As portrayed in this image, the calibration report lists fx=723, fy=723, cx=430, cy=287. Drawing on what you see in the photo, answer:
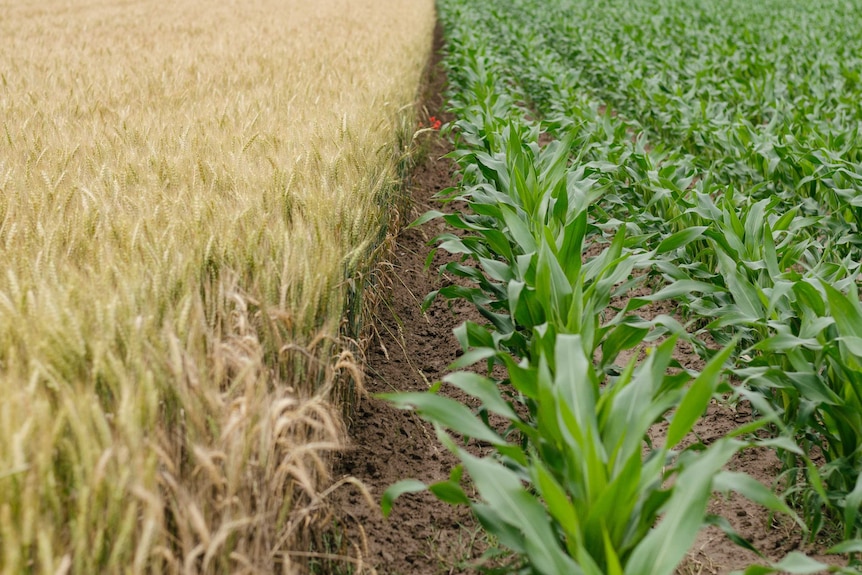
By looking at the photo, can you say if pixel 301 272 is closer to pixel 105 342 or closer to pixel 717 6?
pixel 105 342

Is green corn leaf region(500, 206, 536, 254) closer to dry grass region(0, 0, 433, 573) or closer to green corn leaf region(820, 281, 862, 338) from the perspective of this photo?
dry grass region(0, 0, 433, 573)

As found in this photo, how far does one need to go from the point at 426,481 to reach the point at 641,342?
1140mm

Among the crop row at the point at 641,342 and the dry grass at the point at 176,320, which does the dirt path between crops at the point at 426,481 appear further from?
the dry grass at the point at 176,320

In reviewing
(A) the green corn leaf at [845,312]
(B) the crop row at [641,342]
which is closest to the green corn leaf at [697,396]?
(B) the crop row at [641,342]

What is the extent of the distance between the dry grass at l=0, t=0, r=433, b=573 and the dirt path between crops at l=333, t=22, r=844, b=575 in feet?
1.22

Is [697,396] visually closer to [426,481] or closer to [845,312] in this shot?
[845,312]

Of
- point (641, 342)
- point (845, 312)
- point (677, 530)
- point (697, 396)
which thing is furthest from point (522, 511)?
point (641, 342)

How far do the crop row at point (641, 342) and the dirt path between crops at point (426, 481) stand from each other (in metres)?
0.10

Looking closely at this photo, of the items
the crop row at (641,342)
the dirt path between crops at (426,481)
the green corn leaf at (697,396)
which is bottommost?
the dirt path between crops at (426,481)

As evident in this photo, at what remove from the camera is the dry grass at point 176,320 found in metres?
1.06

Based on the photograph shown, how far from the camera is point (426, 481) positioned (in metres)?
2.23

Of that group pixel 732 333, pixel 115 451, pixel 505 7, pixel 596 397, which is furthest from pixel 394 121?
pixel 505 7

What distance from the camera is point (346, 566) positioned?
5.64 feet

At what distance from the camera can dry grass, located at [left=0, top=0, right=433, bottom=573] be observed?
41.6 inches
